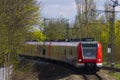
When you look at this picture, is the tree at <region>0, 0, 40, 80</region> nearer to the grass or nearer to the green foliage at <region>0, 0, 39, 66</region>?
the green foliage at <region>0, 0, 39, 66</region>

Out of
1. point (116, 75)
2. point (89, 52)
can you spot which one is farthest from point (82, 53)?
point (116, 75)

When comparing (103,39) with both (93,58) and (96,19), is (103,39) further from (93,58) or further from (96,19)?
(93,58)

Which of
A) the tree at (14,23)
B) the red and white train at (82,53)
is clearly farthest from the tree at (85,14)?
the tree at (14,23)

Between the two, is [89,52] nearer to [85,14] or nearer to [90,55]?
[90,55]

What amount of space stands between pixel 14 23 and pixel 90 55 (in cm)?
1850

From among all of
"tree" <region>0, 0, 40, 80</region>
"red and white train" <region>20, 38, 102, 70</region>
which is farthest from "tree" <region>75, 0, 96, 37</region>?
"tree" <region>0, 0, 40, 80</region>

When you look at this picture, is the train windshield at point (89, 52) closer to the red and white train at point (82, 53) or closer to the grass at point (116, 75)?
the red and white train at point (82, 53)

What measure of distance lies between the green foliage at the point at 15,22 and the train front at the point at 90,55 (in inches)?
616

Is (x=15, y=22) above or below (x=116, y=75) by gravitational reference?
above

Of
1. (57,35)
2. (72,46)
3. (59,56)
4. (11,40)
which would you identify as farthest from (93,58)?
(57,35)

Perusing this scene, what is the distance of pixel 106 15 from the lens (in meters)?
71.7

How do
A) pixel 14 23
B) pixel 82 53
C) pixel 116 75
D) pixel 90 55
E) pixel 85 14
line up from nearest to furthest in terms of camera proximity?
pixel 14 23
pixel 116 75
pixel 82 53
pixel 90 55
pixel 85 14

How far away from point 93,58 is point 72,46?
3624mm

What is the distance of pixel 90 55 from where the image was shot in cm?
3934
